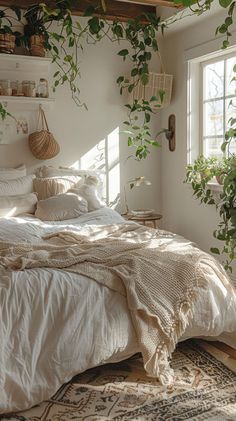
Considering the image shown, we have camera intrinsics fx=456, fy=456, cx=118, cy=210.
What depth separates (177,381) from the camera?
2273 millimetres

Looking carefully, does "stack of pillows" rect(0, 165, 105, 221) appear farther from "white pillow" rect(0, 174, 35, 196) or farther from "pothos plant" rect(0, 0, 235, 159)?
"pothos plant" rect(0, 0, 235, 159)

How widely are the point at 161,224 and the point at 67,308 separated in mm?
2933

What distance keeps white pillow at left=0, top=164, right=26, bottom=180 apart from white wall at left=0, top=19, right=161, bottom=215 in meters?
0.15

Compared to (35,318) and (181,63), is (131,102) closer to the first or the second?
(181,63)

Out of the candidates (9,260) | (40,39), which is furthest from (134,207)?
(9,260)

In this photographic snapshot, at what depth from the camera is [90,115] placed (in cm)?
448

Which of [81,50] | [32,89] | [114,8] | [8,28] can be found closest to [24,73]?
[32,89]

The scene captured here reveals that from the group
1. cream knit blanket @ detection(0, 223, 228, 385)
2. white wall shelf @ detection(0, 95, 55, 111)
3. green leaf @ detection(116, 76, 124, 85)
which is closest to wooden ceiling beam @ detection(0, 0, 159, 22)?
green leaf @ detection(116, 76, 124, 85)

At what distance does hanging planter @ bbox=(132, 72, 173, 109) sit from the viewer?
4.45m

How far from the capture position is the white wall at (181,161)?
13.5 ft

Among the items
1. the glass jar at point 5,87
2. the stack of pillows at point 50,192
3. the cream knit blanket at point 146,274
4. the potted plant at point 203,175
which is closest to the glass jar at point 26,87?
the glass jar at point 5,87

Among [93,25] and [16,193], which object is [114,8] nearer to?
[93,25]

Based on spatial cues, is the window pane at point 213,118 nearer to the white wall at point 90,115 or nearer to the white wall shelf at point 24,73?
the white wall at point 90,115

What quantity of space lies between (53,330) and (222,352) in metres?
1.07
